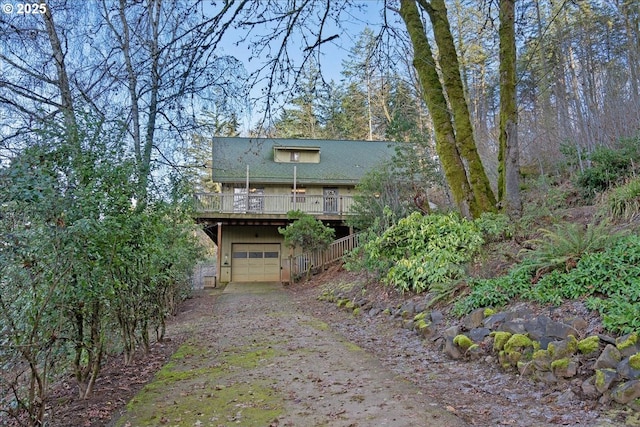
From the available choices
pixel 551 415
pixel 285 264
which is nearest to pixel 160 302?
pixel 551 415

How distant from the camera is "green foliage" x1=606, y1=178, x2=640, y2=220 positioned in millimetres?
5977

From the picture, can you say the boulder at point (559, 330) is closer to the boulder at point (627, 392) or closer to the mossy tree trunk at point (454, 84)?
the boulder at point (627, 392)

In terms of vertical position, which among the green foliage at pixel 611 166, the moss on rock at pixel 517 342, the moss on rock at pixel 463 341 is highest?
the green foliage at pixel 611 166

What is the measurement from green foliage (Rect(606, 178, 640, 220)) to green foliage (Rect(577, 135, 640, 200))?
1.63 meters

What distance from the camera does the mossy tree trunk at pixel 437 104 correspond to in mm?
6949

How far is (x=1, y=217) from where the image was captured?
254cm

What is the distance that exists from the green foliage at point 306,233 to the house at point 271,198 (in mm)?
1284

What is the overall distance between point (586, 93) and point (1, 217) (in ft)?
41.7

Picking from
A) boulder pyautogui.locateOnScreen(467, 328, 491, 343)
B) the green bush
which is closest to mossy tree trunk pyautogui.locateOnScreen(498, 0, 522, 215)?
the green bush

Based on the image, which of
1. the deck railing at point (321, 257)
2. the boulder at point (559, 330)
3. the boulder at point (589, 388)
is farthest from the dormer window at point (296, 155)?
the boulder at point (589, 388)

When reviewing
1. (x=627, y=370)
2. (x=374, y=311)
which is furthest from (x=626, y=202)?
(x=374, y=311)

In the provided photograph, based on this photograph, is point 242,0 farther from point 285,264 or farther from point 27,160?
point 285,264

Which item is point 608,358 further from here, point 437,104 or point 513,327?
point 437,104

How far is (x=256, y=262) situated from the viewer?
59.9 feet
